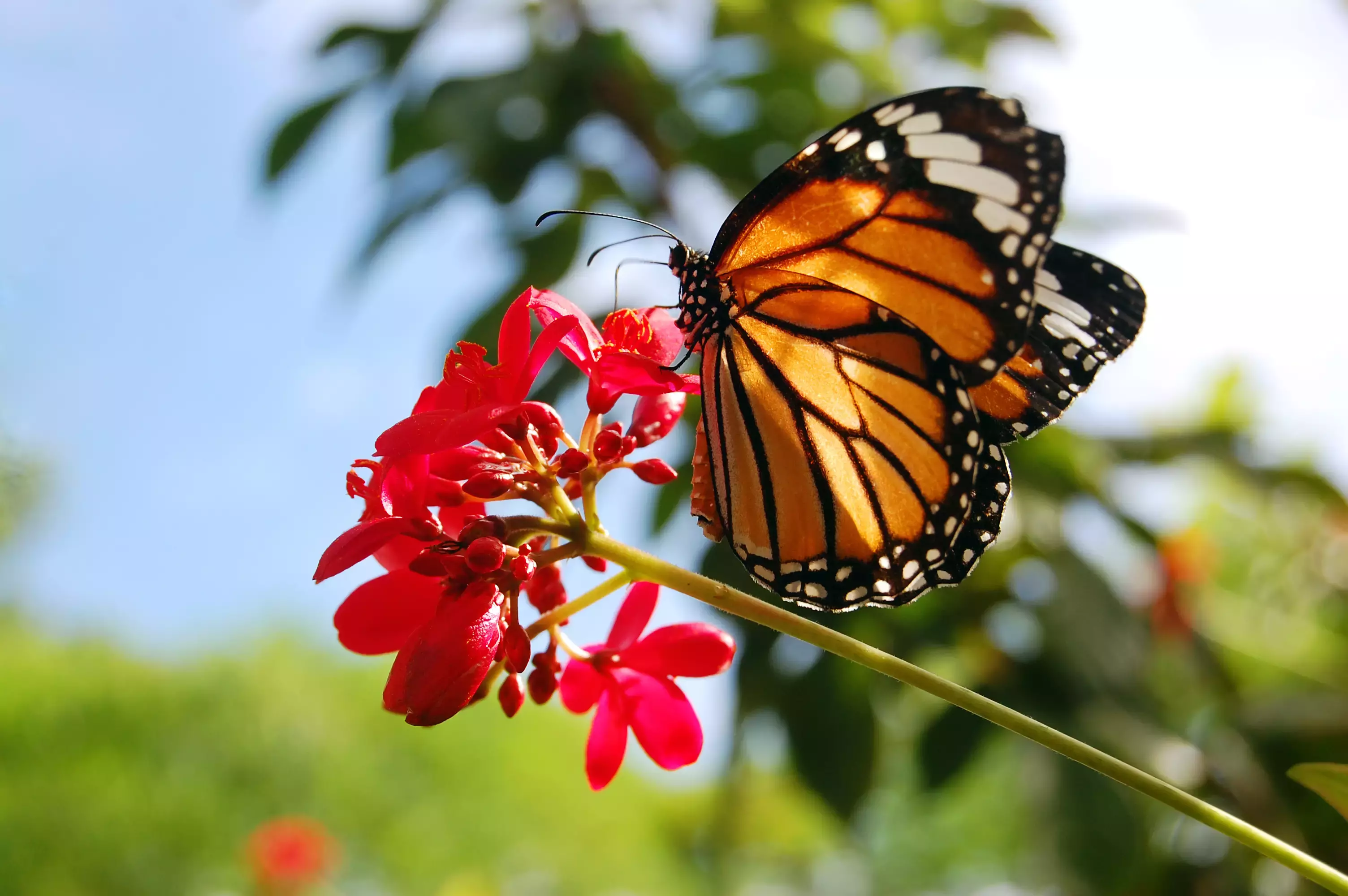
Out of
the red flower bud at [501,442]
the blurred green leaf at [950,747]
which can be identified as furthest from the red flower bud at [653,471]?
the blurred green leaf at [950,747]

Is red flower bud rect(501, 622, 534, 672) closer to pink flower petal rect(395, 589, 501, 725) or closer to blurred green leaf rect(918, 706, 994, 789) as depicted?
pink flower petal rect(395, 589, 501, 725)

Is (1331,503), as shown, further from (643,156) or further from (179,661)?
(179,661)

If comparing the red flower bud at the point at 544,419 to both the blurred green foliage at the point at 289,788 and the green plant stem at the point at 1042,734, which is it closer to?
the green plant stem at the point at 1042,734

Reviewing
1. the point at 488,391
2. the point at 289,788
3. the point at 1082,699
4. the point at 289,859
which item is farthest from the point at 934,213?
the point at 289,788

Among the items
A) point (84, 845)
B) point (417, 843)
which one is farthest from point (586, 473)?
point (417, 843)

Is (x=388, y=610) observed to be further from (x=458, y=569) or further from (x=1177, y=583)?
(x=1177, y=583)

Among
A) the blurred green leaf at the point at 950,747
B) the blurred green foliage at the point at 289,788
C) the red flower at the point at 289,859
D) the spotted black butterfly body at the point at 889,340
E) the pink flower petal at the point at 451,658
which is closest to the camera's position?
the pink flower petal at the point at 451,658
